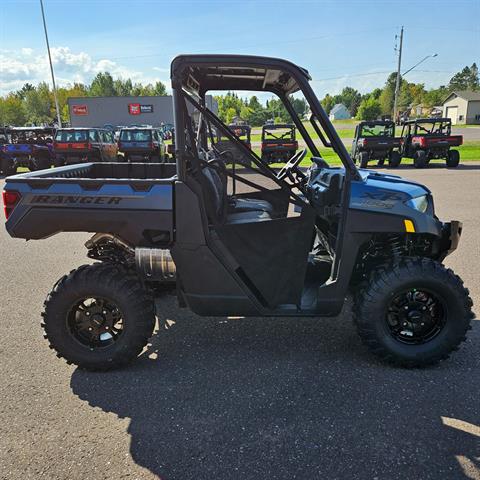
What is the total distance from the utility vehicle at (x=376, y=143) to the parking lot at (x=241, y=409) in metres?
14.3

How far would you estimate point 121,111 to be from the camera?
151 feet

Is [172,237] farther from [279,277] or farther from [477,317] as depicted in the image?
[477,317]

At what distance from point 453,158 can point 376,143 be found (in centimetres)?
295

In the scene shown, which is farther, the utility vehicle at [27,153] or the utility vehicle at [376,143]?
the utility vehicle at [27,153]

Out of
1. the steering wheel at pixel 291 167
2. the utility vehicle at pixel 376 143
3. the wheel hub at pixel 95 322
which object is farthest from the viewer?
the utility vehicle at pixel 376 143

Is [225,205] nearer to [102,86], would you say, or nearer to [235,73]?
[235,73]

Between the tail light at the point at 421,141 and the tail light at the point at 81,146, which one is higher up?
the tail light at the point at 81,146

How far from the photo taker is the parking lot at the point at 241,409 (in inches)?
87.6

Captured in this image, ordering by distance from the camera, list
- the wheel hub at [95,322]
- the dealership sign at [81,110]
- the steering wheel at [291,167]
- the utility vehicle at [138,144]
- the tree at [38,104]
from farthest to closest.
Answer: the tree at [38,104]
the dealership sign at [81,110]
the utility vehicle at [138,144]
the steering wheel at [291,167]
the wheel hub at [95,322]

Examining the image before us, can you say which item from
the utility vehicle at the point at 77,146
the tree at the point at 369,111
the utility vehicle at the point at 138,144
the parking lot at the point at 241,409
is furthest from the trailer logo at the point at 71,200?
the tree at the point at 369,111

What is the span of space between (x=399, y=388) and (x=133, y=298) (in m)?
1.95

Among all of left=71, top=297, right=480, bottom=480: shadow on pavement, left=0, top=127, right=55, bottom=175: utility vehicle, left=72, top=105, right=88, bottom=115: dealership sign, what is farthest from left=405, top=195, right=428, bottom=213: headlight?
left=72, top=105, right=88, bottom=115: dealership sign

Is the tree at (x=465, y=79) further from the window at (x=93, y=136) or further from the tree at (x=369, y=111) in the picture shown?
the window at (x=93, y=136)

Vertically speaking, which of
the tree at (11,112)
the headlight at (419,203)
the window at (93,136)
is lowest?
the headlight at (419,203)
